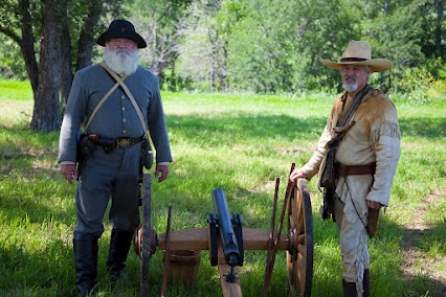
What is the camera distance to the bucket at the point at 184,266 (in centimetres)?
480

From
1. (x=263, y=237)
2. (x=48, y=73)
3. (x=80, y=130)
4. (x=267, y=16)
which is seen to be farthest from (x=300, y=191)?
(x=267, y=16)

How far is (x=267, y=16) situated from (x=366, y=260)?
4595cm

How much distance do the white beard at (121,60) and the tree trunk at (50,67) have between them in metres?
8.26

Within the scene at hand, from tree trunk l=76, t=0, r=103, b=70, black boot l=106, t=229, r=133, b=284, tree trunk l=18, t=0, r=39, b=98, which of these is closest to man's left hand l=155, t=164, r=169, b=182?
black boot l=106, t=229, r=133, b=284

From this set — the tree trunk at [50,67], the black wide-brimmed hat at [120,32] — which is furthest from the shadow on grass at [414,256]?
the tree trunk at [50,67]

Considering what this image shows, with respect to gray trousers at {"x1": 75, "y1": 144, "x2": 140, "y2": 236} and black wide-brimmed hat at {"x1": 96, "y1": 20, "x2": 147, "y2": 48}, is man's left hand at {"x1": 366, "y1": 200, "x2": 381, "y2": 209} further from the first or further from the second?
black wide-brimmed hat at {"x1": 96, "y1": 20, "x2": 147, "y2": 48}

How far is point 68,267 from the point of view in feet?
16.2

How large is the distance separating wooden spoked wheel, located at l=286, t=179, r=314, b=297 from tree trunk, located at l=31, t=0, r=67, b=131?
9.08m

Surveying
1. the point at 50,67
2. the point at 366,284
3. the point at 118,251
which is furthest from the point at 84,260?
the point at 50,67

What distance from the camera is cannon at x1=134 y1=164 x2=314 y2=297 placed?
11.3 feet

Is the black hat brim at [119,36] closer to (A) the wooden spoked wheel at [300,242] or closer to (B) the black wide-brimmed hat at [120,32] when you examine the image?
(B) the black wide-brimmed hat at [120,32]

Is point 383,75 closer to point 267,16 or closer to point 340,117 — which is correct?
point 267,16

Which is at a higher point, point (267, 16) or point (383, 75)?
point (267, 16)

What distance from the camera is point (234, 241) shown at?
139 inches
